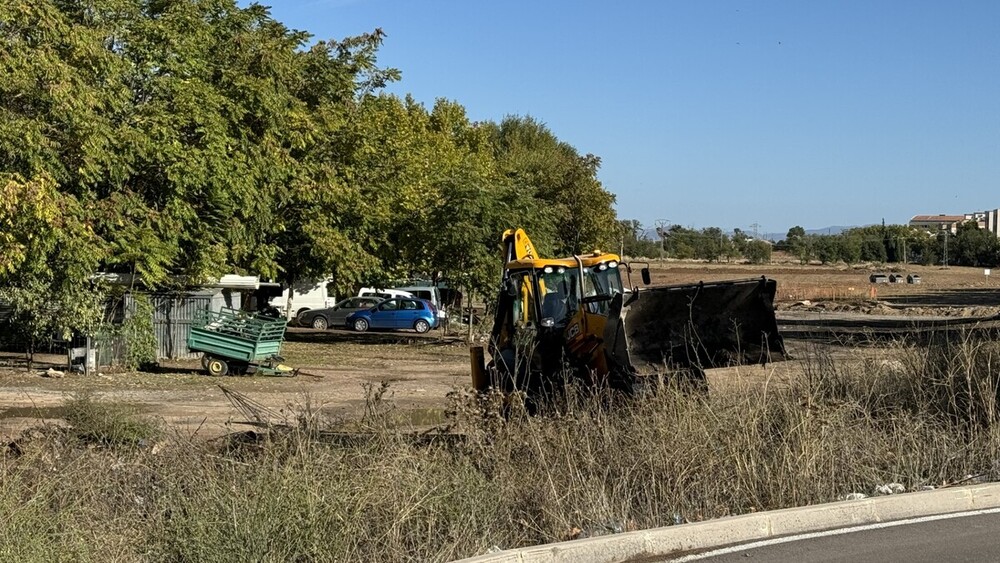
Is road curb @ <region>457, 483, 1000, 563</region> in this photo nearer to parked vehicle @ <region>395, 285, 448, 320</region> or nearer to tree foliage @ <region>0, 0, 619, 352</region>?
tree foliage @ <region>0, 0, 619, 352</region>

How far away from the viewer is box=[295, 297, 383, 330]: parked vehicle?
44.4 meters

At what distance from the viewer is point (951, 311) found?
175 ft

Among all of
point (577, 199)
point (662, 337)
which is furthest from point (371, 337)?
point (662, 337)

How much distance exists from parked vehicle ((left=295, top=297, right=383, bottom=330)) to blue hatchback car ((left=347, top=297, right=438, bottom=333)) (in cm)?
57

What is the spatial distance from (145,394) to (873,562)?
17172 mm

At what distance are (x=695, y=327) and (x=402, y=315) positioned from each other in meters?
31.2

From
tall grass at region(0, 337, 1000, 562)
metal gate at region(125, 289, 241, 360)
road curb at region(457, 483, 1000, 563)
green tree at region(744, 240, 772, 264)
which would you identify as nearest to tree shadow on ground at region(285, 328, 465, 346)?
metal gate at region(125, 289, 241, 360)

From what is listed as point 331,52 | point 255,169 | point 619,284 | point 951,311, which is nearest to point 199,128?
point 255,169

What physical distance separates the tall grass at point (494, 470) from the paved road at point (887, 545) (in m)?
0.64

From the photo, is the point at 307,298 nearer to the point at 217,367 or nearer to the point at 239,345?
the point at 217,367

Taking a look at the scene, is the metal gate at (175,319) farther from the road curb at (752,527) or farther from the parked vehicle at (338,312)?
the road curb at (752,527)

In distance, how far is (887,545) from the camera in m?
7.66

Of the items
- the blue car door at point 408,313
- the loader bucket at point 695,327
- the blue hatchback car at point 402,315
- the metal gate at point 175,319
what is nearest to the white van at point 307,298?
the blue hatchback car at point 402,315

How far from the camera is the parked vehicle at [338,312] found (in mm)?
44406
